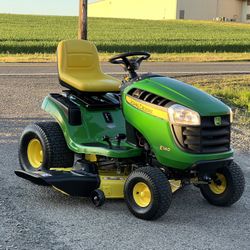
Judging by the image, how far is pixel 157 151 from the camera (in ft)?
14.8

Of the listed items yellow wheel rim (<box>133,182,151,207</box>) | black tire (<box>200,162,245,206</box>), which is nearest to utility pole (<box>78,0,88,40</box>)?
black tire (<box>200,162,245,206</box>)

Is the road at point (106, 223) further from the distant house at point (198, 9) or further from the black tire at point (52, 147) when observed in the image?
the distant house at point (198, 9)

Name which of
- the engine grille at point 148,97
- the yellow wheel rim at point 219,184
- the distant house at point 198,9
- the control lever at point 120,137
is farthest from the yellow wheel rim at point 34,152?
the distant house at point 198,9

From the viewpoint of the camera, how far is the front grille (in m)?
4.37

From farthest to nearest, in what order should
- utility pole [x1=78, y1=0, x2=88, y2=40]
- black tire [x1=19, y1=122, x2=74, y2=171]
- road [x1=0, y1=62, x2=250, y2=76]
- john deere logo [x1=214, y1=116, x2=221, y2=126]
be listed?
utility pole [x1=78, y1=0, x2=88, y2=40], road [x1=0, y1=62, x2=250, y2=76], black tire [x1=19, y1=122, x2=74, y2=171], john deere logo [x1=214, y1=116, x2=221, y2=126]

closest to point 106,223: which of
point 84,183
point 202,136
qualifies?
point 84,183

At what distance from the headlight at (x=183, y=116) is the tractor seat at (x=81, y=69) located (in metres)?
1.12

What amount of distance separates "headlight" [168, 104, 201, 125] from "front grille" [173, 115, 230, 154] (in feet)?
0.14

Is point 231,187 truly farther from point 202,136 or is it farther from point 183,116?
point 183,116

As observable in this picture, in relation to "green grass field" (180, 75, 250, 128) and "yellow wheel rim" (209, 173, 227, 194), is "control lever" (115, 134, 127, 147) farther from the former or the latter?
"green grass field" (180, 75, 250, 128)

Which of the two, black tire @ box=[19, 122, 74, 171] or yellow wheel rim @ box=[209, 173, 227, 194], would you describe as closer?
yellow wheel rim @ box=[209, 173, 227, 194]

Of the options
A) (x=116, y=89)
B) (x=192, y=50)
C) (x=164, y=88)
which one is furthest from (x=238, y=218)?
(x=192, y=50)

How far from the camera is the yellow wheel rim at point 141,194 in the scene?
4.56 meters

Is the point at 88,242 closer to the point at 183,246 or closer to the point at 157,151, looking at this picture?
the point at 183,246
